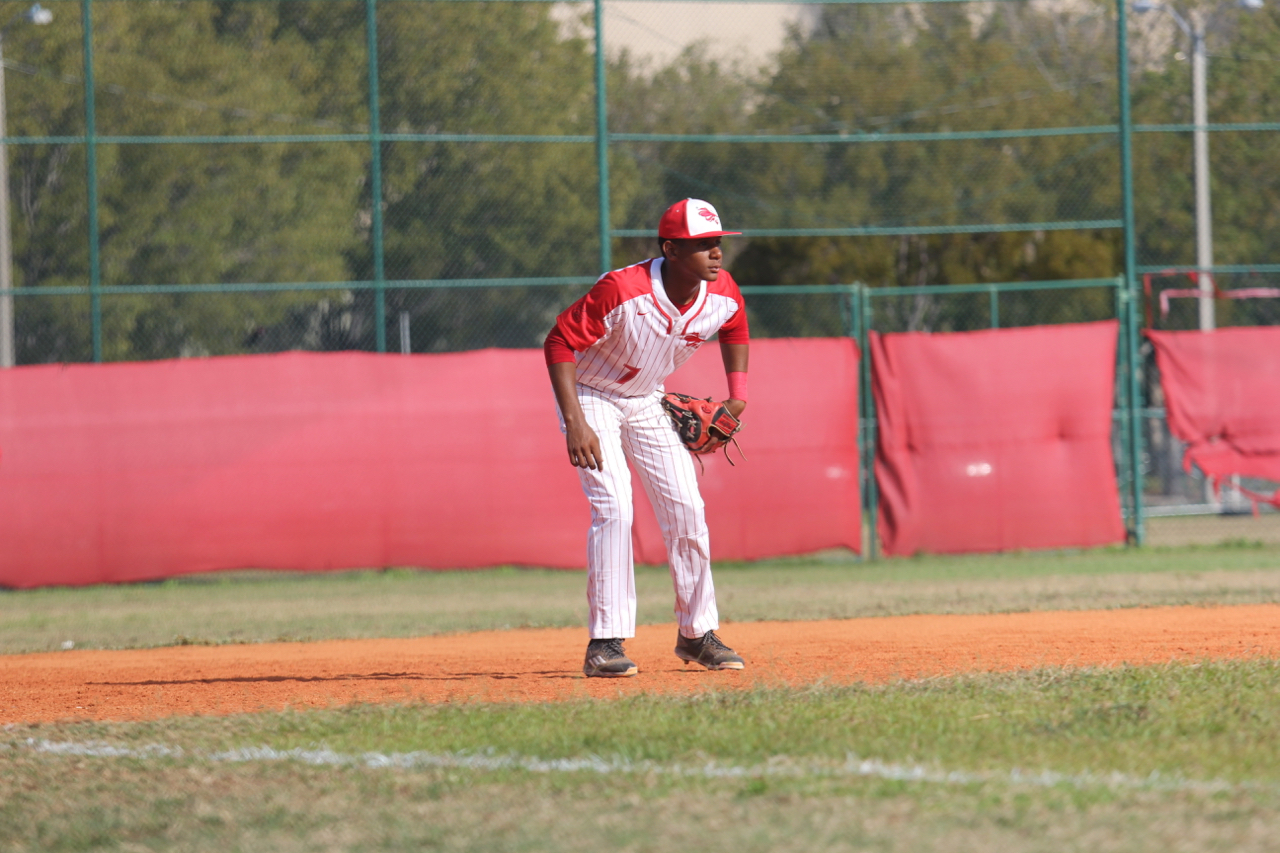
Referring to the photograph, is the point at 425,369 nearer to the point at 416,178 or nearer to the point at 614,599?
the point at 614,599

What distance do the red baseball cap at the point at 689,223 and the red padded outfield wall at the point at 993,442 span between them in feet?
23.4

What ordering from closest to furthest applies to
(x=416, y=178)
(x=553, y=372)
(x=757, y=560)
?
1. (x=553, y=372)
2. (x=757, y=560)
3. (x=416, y=178)

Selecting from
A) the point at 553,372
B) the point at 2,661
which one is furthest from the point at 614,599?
the point at 2,661

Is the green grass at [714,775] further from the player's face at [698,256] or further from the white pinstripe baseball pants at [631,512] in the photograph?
the player's face at [698,256]

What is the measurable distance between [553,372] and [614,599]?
0.89 meters

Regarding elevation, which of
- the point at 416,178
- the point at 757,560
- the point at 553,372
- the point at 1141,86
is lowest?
the point at 757,560

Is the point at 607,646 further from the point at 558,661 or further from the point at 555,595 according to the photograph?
the point at 555,595

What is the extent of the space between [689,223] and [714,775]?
230 cm

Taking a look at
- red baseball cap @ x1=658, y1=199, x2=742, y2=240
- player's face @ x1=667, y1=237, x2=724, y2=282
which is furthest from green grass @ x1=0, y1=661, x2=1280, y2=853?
red baseball cap @ x1=658, y1=199, x2=742, y2=240

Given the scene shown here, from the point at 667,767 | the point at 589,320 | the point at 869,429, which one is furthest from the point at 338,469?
the point at 667,767

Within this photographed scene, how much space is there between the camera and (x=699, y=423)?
19.2 feet

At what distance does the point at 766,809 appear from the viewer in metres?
3.51

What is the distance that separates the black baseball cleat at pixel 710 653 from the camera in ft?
19.1

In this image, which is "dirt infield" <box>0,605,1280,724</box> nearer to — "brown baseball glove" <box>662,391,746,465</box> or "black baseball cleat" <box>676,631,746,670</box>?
"black baseball cleat" <box>676,631,746,670</box>
